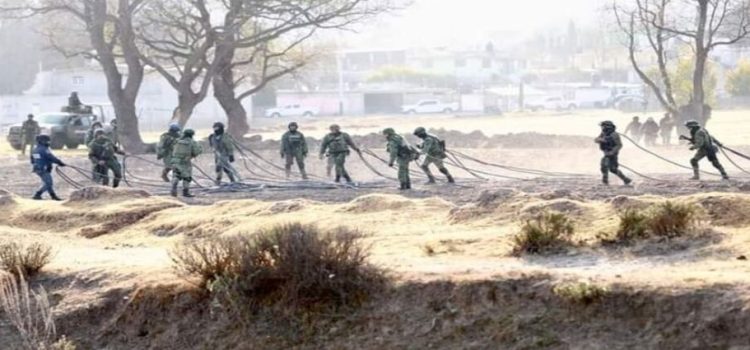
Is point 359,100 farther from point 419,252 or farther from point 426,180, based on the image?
point 419,252

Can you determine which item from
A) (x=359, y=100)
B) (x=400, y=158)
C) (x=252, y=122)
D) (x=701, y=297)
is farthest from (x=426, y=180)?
(x=359, y=100)

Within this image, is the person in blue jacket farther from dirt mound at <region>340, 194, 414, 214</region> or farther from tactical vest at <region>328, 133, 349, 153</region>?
dirt mound at <region>340, 194, 414, 214</region>

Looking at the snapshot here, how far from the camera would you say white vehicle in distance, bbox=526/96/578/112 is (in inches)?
3910

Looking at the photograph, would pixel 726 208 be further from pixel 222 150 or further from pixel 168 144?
pixel 222 150

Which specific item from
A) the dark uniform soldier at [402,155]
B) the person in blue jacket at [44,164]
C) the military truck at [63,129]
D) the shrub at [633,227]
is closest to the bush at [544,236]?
the shrub at [633,227]

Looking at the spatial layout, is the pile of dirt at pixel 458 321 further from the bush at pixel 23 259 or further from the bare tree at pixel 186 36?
the bare tree at pixel 186 36

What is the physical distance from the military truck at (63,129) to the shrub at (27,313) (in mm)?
33255

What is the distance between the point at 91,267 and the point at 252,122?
6809cm

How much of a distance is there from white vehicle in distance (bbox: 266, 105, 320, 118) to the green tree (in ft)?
95.3

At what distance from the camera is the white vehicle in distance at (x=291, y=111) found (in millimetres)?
91812

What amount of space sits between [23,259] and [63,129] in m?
32.6

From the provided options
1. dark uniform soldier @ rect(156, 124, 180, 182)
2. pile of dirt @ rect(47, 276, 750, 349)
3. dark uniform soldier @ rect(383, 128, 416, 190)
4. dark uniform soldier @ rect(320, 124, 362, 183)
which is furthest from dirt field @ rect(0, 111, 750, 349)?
dark uniform soldier @ rect(320, 124, 362, 183)

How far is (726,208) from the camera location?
14766 mm

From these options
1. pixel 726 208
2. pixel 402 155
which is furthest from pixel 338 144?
pixel 726 208
